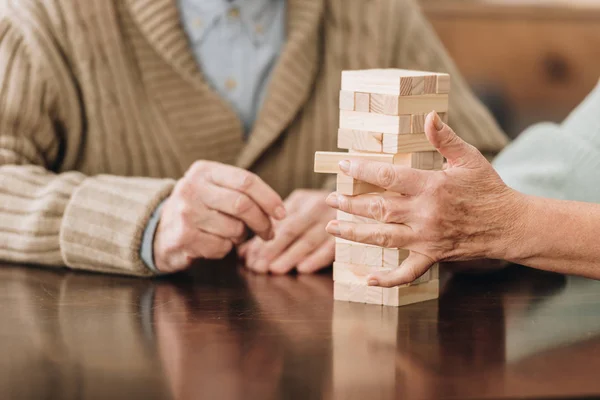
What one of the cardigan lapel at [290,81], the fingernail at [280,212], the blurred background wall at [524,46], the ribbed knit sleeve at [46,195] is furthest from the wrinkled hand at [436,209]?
the blurred background wall at [524,46]

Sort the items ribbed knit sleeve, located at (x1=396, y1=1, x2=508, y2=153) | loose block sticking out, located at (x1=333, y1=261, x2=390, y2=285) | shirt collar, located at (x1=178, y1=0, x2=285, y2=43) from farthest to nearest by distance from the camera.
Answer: ribbed knit sleeve, located at (x1=396, y1=1, x2=508, y2=153) < shirt collar, located at (x1=178, y1=0, x2=285, y2=43) < loose block sticking out, located at (x1=333, y1=261, x2=390, y2=285)

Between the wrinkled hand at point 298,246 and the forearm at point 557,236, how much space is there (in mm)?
359

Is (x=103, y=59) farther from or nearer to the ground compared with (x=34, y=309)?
farther from the ground

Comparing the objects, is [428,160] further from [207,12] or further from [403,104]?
[207,12]

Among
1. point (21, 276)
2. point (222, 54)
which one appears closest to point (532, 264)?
point (21, 276)

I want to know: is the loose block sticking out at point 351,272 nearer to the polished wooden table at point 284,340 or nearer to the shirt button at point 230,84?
the polished wooden table at point 284,340

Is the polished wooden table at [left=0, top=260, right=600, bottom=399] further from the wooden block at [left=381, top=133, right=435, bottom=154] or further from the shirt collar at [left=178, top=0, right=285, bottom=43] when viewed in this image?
the shirt collar at [left=178, top=0, right=285, bottom=43]

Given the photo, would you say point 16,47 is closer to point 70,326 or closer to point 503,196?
point 70,326

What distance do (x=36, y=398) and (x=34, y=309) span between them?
0.36 meters

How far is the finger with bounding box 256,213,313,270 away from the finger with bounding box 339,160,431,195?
36 centimetres

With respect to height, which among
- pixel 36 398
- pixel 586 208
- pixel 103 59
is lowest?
pixel 36 398

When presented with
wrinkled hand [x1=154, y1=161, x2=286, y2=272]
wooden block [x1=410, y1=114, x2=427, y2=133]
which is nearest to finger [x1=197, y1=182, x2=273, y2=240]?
wrinkled hand [x1=154, y1=161, x2=286, y2=272]

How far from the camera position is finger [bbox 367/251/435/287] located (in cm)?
119

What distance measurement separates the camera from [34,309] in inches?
48.0
